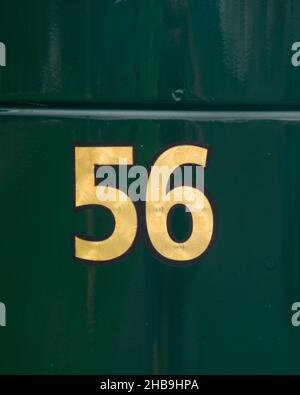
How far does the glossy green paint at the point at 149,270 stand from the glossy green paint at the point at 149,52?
0.06m

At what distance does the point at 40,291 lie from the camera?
1.81 metres

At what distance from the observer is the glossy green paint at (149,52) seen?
1.78 metres

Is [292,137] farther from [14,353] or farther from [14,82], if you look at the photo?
[14,353]

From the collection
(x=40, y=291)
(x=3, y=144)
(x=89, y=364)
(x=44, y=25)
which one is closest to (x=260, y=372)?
(x=89, y=364)

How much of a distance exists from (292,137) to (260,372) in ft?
Answer: 1.80

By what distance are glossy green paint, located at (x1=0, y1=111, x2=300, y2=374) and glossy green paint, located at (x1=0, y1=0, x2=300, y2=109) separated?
0.06m

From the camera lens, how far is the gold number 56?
179cm

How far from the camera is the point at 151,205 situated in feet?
5.89
